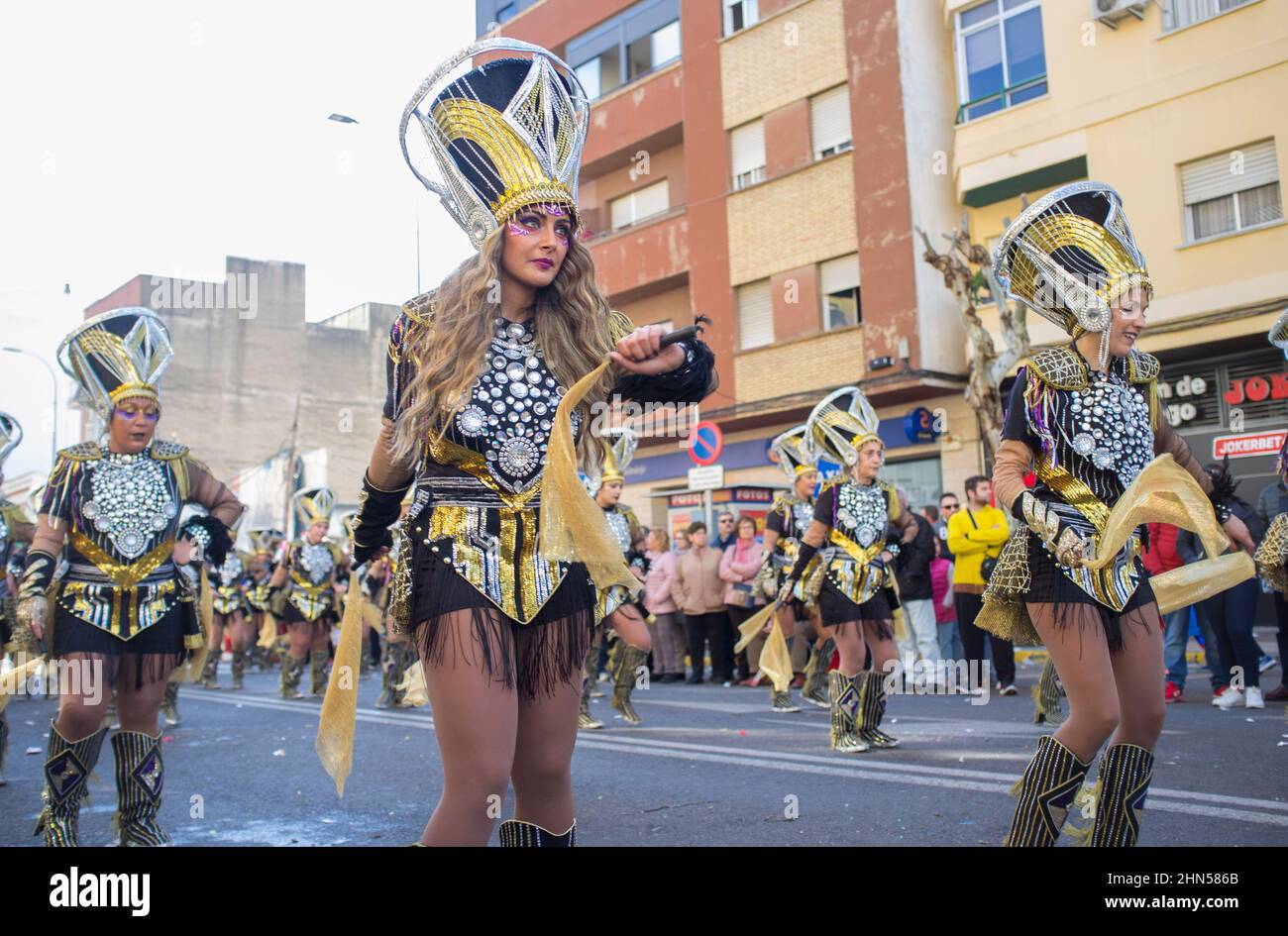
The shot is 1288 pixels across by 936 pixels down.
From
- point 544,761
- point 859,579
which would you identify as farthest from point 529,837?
point 859,579

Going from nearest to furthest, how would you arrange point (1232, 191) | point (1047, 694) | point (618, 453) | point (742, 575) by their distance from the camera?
point (1047, 694)
point (618, 453)
point (742, 575)
point (1232, 191)

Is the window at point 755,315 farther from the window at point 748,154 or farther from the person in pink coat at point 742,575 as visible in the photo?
the person in pink coat at point 742,575

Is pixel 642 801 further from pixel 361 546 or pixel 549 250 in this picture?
pixel 549 250

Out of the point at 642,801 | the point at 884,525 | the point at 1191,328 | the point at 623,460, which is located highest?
the point at 1191,328

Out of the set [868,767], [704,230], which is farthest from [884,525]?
[704,230]

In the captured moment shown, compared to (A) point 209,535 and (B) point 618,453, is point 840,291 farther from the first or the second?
(A) point 209,535

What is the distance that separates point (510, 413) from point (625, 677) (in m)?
7.26

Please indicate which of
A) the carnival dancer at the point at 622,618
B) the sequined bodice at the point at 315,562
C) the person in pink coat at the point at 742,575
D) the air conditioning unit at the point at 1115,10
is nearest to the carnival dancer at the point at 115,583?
the carnival dancer at the point at 622,618

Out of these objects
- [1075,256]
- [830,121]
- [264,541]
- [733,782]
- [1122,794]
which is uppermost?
[830,121]

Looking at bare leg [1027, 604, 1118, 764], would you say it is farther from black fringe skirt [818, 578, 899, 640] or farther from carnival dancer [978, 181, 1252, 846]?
black fringe skirt [818, 578, 899, 640]

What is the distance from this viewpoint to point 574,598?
10.2 ft

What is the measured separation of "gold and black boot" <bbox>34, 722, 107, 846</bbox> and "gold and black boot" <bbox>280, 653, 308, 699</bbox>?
879 cm

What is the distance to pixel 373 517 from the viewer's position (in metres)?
A: 3.38

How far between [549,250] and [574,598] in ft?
3.11
